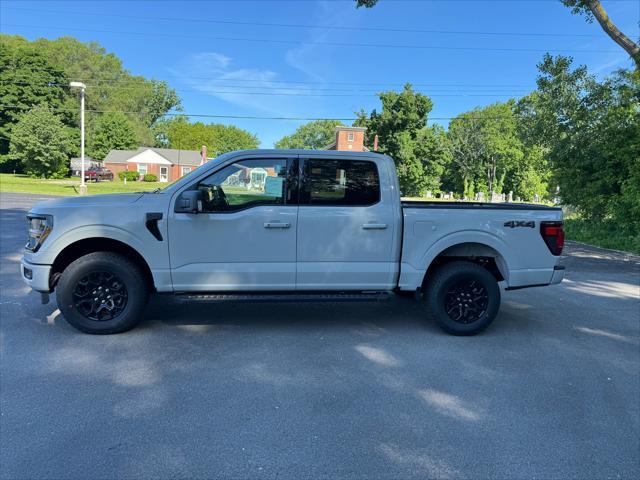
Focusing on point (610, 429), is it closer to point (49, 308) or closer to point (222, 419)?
point (222, 419)

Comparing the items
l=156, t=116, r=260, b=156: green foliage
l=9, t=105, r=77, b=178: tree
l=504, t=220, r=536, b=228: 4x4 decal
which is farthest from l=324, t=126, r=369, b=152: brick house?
l=504, t=220, r=536, b=228: 4x4 decal

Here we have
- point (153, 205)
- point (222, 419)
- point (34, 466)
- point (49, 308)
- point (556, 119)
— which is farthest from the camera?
point (556, 119)

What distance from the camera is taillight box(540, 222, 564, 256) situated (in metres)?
5.14

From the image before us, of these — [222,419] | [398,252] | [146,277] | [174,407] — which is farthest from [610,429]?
[146,277]

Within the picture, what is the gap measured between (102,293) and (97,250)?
19.3 inches

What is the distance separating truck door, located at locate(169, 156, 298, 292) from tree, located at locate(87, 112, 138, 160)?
7566cm

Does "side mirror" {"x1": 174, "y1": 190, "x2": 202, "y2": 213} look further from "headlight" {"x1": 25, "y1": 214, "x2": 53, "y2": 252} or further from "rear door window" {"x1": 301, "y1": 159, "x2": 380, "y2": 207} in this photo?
"headlight" {"x1": 25, "y1": 214, "x2": 53, "y2": 252}

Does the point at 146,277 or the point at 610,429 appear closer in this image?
the point at 610,429

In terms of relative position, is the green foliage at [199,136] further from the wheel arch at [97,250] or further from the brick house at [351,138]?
the wheel arch at [97,250]

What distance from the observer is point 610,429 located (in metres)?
3.23

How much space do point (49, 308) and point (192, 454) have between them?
3.96 m

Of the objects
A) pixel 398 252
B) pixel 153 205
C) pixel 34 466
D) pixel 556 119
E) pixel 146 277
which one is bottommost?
pixel 34 466

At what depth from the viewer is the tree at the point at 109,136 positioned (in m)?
72.1

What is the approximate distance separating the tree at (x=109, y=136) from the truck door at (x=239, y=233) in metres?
75.7
